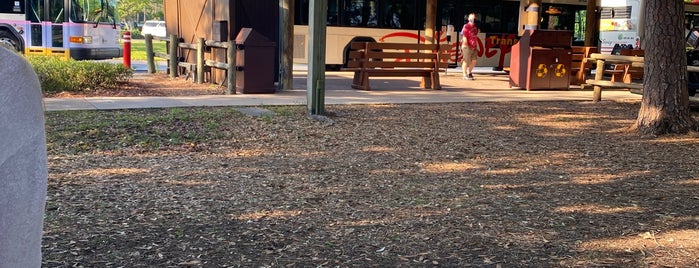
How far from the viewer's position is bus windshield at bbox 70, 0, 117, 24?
62.4 feet

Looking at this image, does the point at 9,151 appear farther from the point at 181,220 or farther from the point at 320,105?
the point at 320,105

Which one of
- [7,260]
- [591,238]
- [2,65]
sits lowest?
[591,238]

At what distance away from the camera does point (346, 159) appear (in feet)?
21.6

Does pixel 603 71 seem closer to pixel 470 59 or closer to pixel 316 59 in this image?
pixel 470 59

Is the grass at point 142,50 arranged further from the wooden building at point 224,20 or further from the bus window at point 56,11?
the wooden building at point 224,20

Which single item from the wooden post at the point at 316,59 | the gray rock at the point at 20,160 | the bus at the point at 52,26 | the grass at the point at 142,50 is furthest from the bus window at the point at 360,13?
the gray rock at the point at 20,160

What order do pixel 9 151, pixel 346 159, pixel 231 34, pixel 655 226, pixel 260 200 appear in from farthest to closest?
pixel 231 34
pixel 346 159
pixel 260 200
pixel 655 226
pixel 9 151

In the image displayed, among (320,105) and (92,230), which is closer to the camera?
(92,230)

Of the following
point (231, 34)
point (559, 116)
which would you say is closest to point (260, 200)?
point (559, 116)

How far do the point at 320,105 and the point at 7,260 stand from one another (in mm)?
7686

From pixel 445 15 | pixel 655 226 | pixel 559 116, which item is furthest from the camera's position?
pixel 445 15

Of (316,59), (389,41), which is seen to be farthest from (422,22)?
(316,59)

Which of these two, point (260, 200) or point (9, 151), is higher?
point (9, 151)

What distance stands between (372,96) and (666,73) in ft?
17.1
